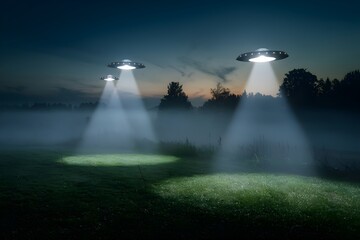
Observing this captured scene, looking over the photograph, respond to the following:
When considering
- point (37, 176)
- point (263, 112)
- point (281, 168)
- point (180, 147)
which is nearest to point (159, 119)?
point (263, 112)

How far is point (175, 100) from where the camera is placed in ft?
313

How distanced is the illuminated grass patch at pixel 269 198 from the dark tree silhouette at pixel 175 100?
7656cm

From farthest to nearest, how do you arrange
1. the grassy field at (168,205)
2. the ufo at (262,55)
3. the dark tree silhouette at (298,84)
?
1. the dark tree silhouette at (298,84)
2. the ufo at (262,55)
3. the grassy field at (168,205)

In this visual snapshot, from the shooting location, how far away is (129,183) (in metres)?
14.9

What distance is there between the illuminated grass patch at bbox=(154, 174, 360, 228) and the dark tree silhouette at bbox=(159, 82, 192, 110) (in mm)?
76562

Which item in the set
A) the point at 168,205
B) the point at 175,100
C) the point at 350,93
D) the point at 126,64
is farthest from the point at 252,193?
the point at 175,100

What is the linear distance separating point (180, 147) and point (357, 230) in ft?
73.2

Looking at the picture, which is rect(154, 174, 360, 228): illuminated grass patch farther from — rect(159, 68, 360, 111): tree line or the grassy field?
rect(159, 68, 360, 111): tree line

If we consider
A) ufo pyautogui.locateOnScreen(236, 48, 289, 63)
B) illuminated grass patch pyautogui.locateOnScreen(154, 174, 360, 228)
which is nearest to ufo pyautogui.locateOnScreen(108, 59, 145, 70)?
ufo pyautogui.locateOnScreen(236, 48, 289, 63)

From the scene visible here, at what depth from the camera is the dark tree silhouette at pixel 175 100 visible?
310ft

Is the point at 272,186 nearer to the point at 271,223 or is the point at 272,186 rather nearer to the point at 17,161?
the point at 271,223

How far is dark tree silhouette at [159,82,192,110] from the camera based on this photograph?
94344mm

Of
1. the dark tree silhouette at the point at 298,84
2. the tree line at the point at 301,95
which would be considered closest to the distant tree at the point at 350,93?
the tree line at the point at 301,95

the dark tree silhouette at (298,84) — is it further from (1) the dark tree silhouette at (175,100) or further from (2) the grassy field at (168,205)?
(2) the grassy field at (168,205)
